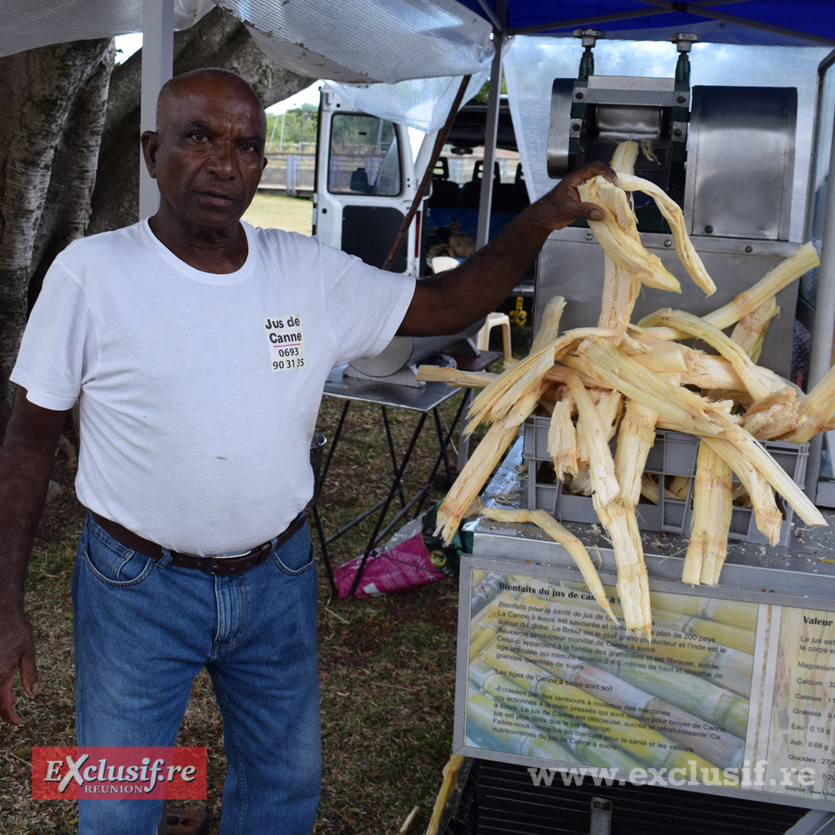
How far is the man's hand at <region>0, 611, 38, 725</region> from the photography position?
1723 mm

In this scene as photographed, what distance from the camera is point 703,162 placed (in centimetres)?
219

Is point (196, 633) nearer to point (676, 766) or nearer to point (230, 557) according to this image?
point (230, 557)

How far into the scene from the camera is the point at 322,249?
1.95 metres

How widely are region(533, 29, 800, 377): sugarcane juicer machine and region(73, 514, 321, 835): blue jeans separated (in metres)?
1.20

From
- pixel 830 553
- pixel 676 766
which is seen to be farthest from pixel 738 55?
pixel 676 766

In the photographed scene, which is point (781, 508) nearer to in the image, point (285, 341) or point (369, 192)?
point (285, 341)

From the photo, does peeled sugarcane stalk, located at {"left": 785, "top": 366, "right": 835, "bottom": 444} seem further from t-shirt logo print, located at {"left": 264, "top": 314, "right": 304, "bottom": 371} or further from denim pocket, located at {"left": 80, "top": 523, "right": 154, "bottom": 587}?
denim pocket, located at {"left": 80, "top": 523, "right": 154, "bottom": 587}

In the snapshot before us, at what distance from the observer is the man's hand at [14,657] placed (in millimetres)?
1723

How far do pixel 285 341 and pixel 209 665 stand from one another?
2.60 feet

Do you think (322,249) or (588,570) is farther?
(322,249)

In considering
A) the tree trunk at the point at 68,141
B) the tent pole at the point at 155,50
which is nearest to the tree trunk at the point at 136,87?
the tree trunk at the point at 68,141

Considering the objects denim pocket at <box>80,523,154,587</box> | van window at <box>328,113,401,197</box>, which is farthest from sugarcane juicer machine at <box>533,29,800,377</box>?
van window at <box>328,113,401,197</box>

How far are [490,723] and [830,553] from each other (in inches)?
31.2

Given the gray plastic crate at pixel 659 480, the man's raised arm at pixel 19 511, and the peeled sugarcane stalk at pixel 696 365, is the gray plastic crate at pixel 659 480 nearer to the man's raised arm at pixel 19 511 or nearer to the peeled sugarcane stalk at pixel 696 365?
the peeled sugarcane stalk at pixel 696 365
